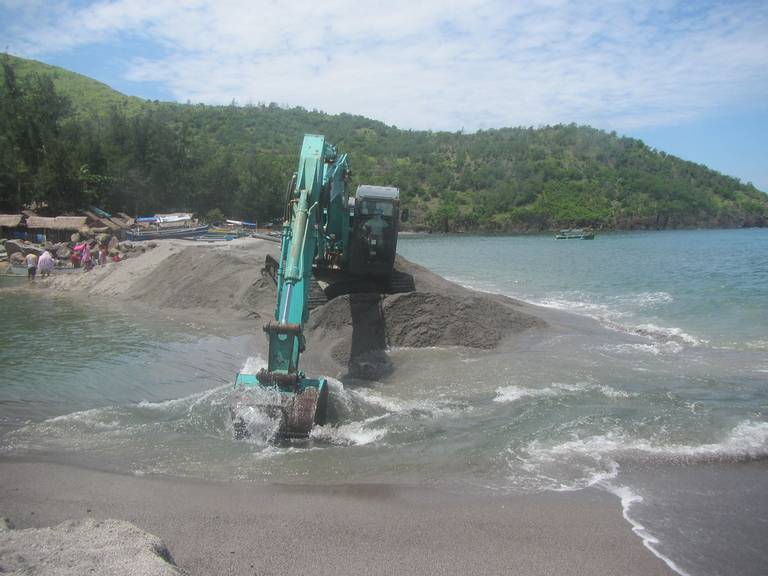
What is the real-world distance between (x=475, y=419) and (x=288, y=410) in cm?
240

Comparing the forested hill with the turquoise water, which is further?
the forested hill

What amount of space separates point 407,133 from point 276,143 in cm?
5424

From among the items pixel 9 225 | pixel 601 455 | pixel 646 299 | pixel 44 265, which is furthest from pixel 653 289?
pixel 9 225

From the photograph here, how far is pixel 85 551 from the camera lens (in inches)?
133

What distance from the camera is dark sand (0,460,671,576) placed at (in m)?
4.37

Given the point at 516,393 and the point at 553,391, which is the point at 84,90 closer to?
the point at 516,393

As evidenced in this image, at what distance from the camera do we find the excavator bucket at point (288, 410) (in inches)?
260

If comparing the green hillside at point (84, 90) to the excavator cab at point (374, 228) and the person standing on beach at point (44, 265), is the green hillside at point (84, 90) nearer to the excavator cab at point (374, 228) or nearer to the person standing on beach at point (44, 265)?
the person standing on beach at point (44, 265)

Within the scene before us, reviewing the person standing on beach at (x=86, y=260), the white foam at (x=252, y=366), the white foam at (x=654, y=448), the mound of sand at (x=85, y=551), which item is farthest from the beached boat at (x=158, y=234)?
the mound of sand at (x=85, y=551)

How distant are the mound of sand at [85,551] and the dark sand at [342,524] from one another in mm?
772

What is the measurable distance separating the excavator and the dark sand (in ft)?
4.17

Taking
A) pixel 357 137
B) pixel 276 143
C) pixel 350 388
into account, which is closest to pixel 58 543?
pixel 350 388

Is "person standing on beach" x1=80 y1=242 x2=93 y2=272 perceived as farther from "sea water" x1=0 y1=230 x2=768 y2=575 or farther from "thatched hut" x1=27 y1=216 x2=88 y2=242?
"thatched hut" x1=27 y1=216 x2=88 y2=242

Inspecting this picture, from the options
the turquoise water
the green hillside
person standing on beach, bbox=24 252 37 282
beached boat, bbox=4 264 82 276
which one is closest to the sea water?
the turquoise water
